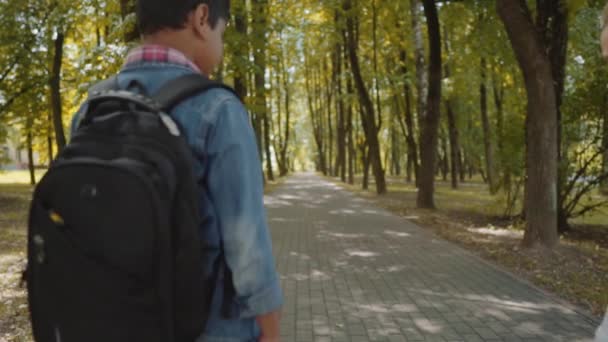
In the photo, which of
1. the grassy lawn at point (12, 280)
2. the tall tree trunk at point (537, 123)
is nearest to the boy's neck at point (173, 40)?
the grassy lawn at point (12, 280)

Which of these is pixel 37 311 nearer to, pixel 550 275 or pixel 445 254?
pixel 550 275

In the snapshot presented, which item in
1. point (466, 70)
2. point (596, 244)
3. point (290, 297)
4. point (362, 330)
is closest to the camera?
point (362, 330)

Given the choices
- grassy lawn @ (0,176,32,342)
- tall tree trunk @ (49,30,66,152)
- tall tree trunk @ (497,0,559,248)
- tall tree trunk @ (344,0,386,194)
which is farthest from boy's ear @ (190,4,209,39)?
tall tree trunk @ (344,0,386,194)

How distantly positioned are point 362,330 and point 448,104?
24.5 metres

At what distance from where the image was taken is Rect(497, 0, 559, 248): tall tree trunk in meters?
8.46

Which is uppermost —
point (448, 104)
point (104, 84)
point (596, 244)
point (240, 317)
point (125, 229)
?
point (448, 104)

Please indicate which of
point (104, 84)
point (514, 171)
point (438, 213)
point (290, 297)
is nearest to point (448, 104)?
Answer: point (438, 213)

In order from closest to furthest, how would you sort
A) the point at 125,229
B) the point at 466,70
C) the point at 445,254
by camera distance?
the point at 125,229
the point at 445,254
the point at 466,70

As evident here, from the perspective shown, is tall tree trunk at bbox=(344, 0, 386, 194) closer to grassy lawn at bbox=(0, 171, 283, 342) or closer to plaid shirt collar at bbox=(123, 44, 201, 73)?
Answer: grassy lawn at bbox=(0, 171, 283, 342)

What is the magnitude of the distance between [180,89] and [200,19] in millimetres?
246

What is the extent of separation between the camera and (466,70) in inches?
859

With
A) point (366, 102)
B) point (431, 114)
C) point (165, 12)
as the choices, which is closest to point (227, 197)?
point (165, 12)

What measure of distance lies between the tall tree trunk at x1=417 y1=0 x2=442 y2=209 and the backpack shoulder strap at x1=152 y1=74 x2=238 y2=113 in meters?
14.6

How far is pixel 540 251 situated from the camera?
8.53 meters
